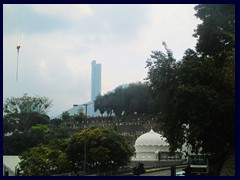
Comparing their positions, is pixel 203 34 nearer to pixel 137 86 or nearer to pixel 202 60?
pixel 202 60

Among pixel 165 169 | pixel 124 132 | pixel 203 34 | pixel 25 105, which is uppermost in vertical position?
pixel 203 34

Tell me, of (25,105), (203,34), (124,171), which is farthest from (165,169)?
(25,105)

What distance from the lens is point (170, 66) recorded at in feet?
73.0

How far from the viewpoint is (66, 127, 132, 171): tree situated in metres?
26.8

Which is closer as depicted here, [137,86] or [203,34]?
[203,34]

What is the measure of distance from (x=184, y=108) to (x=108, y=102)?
22.4m

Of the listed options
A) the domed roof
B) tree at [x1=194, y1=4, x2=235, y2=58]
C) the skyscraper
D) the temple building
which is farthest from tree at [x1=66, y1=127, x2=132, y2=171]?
tree at [x1=194, y1=4, x2=235, y2=58]

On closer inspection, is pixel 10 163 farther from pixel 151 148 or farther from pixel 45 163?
pixel 151 148

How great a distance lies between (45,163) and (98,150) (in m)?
3.81

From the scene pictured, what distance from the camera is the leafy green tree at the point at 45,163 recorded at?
2725cm

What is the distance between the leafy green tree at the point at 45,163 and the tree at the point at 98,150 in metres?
0.63

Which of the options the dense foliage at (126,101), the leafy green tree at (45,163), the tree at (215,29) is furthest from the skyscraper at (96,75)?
the tree at (215,29)

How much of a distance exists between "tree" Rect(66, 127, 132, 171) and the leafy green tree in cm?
63

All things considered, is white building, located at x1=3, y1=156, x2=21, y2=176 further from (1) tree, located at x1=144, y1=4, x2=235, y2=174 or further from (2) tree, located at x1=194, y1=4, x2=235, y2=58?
(2) tree, located at x1=194, y1=4, x2=235, y2=58
